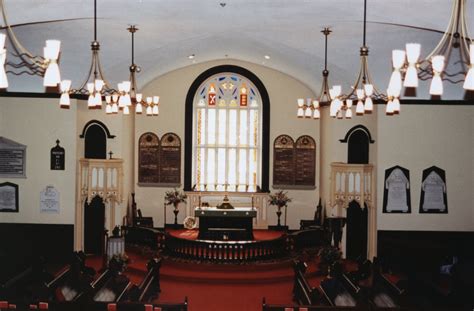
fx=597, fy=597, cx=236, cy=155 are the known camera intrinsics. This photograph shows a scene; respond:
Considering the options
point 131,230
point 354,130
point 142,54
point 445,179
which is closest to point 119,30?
point 142,54

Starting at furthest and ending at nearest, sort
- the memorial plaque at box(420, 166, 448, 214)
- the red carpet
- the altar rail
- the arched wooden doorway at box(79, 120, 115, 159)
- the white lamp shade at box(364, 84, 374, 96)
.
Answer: the red carpet < the arched wooden doorway at box(79, 120, 115, 159) < the memorial plaque at box(420, 166, 448, 214) < the altar rail < the white lamp shade at box(364, 84, 374, 96)

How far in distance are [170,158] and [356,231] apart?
20.5 feet

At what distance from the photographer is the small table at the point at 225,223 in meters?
15.6

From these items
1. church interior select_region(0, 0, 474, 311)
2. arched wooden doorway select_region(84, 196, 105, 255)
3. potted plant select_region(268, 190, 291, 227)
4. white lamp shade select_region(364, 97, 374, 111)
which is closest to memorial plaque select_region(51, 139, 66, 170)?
church interior select_region(0, 0, 474, 311)

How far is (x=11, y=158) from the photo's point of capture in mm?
14570

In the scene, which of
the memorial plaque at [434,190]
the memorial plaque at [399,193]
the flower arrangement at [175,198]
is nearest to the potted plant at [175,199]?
the flower arrangement at [175,198]

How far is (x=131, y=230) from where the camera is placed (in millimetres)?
15758

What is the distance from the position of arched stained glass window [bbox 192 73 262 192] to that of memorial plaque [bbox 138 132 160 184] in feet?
3.83

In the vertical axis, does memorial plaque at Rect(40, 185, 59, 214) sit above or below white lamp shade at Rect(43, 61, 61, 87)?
below

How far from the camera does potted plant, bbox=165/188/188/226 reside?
1806 centimetres

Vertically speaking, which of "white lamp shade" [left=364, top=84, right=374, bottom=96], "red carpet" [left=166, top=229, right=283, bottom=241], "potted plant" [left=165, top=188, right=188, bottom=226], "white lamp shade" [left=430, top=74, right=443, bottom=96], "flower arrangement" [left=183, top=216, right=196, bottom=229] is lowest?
"red carpet" [left=166, top=229, right=283, bottom=241]

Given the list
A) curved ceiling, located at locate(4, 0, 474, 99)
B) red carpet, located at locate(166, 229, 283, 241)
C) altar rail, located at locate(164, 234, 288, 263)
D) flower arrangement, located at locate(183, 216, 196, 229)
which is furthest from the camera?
flower arrangement, located at locate(183, 216, 196, 229)

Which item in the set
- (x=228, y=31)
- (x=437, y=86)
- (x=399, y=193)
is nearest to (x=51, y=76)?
(x=437, y=86)

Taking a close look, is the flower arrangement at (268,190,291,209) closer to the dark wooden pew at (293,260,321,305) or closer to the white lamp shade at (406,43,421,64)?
the dark wooden pew at (293,260,321,305)
